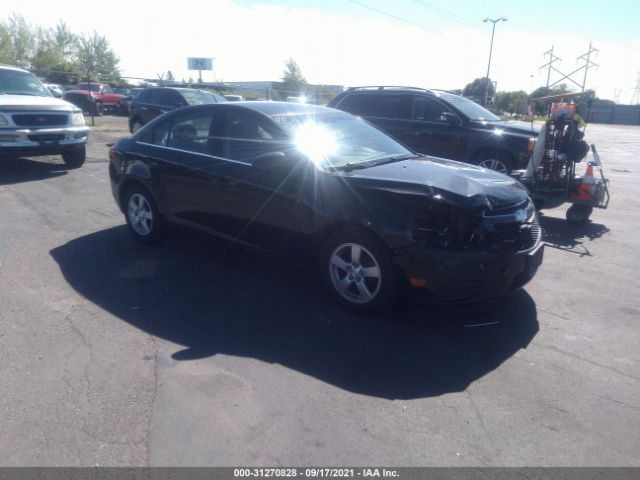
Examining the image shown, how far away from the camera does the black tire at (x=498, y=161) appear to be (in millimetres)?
9198

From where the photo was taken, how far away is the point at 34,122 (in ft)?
33.1

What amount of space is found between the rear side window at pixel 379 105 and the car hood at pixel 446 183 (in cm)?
548

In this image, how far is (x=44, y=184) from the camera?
956 cm

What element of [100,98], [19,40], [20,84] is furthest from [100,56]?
[20,84]

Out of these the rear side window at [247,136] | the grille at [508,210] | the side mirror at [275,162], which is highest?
the rear side window at [247,136]

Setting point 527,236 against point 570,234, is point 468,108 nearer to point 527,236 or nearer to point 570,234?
point 570,234

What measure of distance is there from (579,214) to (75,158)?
31.7 feet

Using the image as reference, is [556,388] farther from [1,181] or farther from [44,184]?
[1,181]

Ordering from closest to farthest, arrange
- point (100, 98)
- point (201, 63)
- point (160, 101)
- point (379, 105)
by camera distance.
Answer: point (379, 105) < point (160, 101) < point (100, 98) < point (201, 63)

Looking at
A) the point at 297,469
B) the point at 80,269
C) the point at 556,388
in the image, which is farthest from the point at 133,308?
the point at 556,388

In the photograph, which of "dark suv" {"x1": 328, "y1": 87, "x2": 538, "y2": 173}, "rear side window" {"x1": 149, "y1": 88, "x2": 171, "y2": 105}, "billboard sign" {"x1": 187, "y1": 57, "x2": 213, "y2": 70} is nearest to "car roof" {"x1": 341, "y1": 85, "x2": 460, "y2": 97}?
"dark suv" {"x1": 328, "y1": 87, "x2": 538, "y2": 173}

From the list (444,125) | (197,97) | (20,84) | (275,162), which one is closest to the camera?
(275,162)

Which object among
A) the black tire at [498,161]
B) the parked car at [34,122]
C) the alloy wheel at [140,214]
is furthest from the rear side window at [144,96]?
the alloy wheel at [140,214]

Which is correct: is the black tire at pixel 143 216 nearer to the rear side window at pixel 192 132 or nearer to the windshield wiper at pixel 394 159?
the rear side window at pixel 192 132
